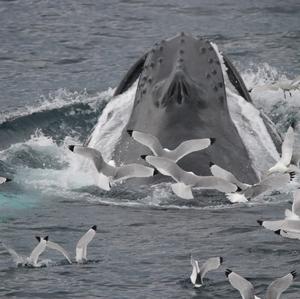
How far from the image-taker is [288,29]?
95.3 ft

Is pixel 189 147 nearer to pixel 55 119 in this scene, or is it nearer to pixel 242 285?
pixel 242 285

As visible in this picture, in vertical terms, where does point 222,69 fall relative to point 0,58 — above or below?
above

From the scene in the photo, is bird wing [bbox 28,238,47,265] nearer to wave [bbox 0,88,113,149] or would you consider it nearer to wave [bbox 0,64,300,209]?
wave [bbox 0,64,300,209]

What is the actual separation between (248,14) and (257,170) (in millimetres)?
13377

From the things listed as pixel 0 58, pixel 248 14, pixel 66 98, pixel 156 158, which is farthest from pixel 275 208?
pixel 248 14

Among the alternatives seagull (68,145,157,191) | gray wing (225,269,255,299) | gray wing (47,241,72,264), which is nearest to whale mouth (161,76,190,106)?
seagull (68,145,157,191)

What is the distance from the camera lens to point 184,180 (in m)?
15.5

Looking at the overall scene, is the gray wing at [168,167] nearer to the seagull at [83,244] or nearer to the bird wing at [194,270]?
the seagull at [83,244]

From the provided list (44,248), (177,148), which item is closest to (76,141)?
(177,148)

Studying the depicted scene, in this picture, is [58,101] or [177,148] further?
[58,101]

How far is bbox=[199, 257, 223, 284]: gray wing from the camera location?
44.2 ft

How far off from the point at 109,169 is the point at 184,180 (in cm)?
87

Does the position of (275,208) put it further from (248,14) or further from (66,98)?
(248,14)

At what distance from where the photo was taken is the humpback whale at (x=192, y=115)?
16828mm
